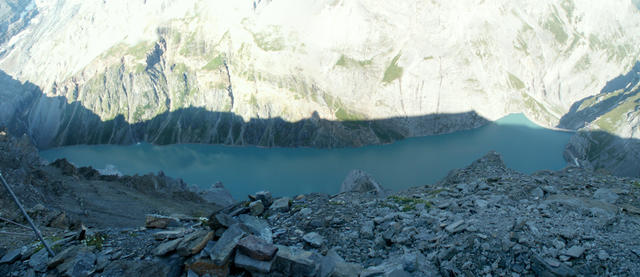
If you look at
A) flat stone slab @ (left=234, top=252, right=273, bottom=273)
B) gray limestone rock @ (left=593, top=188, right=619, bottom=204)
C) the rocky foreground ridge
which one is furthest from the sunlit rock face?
flat stone slab @ (left=234, top=252, right=273, bottom=273)

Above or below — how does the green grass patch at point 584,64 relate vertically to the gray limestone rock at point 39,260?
above

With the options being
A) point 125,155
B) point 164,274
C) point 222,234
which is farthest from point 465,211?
point 125,155

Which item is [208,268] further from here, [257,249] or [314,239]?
[314,239]

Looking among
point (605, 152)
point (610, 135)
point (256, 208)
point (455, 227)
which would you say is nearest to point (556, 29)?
point (610, 135)

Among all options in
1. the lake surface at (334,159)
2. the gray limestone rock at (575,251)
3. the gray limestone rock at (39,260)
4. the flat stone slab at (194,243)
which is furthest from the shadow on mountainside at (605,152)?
the gray limestone rock at (39,260)

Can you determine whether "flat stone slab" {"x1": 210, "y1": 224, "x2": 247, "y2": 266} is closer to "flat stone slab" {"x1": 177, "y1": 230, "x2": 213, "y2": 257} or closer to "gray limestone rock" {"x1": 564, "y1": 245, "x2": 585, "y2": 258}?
"flat stone slab" {"x1": 177, "y1": 230, "x2": 213, "y2": 257}

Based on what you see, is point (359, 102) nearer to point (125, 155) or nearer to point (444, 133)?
point (444, 133)

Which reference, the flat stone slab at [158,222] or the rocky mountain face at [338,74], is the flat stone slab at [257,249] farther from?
the rocky mountain face at [338,74]
